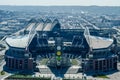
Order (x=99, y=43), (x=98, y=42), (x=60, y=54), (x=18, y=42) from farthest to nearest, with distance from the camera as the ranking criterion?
(x=18, y=42), (x=98, y=42), (x=99, y=43), (x=60, y=54)

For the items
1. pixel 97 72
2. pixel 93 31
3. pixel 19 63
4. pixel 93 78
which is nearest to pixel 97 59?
pixel 97 72

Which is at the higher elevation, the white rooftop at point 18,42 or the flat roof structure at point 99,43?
the flat roof structure at point 99,43

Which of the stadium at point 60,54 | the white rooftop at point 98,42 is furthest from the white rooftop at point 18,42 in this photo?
the white rooftop at point 98,42

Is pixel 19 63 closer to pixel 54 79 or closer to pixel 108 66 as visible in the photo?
pixel 54 79

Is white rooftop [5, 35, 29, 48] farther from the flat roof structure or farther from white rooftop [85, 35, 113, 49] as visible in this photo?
the flat roof structure

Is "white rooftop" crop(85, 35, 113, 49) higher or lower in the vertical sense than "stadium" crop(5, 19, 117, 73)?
higher

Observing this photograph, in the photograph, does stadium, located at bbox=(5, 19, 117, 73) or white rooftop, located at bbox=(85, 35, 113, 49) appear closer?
stadium, located at bbox=(5, 19, 117, 73)

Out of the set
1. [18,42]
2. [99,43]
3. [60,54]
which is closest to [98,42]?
[99,43]

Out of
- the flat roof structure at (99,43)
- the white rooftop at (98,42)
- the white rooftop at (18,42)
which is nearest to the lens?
the flat roof structure at (99,43)

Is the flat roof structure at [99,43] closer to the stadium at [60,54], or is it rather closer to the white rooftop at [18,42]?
the stadium at [60,54]

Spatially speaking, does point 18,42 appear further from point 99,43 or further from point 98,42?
point 99,43

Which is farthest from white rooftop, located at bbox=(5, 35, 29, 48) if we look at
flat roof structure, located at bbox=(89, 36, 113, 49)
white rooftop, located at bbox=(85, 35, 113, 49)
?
flat roof structure, located at bbox=(89, 36, 113, 49)
